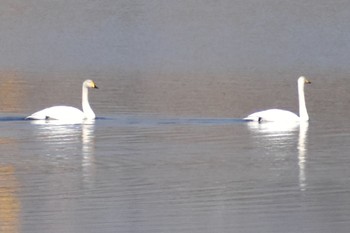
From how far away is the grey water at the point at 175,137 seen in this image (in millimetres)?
10352

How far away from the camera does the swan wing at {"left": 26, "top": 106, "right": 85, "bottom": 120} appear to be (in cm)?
1752

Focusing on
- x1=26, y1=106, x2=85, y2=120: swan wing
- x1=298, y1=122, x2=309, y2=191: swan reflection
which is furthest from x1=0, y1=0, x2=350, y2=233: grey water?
x1=26, y1=106, x2=85, y2=120: swan wing

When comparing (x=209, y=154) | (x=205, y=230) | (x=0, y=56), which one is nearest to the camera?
(x=205, y=230)

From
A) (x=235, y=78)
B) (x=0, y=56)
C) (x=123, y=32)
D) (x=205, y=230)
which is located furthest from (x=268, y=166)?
(x=123, y=32)

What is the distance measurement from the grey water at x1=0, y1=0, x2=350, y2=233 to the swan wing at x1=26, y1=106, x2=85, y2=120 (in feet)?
0.71

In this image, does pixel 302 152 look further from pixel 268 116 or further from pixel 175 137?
pixel 268 116

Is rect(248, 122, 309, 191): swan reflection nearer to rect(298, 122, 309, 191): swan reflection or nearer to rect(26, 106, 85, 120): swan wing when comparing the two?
rect(298, 122, 309, 191): swan reflection

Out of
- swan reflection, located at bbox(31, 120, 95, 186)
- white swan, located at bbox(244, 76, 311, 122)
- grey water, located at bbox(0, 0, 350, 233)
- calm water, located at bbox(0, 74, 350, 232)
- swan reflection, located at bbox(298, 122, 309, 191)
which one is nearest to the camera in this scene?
calm water, located at bbox(0, 74, 350, 232)

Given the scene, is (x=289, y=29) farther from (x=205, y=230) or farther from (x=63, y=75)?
(x=205, y=230)

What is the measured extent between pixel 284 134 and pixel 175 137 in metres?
1.43

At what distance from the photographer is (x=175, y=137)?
15.6 metres

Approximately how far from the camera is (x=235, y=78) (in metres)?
24.8

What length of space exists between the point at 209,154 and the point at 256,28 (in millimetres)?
25767

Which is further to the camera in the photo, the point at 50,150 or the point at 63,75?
the point at 63,75
